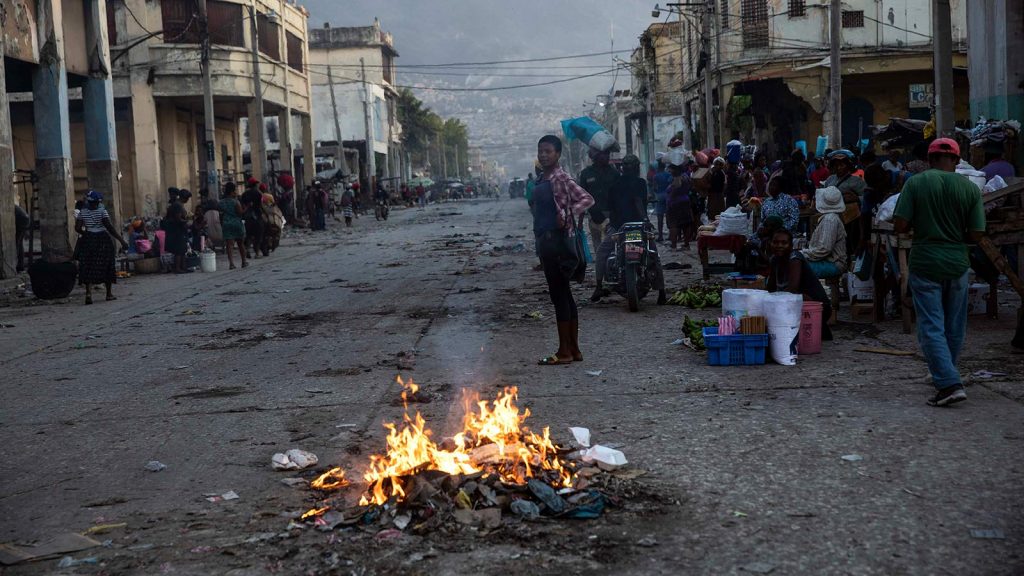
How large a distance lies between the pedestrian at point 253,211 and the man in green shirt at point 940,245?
1886cm

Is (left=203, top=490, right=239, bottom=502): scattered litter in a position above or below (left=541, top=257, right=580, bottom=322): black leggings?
below

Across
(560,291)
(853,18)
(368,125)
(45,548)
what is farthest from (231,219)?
(368,125)

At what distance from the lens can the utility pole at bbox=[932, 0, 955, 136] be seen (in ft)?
48.2

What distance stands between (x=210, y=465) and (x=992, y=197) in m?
6.98

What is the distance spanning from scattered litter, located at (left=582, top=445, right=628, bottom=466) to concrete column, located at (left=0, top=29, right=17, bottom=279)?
1686 cm

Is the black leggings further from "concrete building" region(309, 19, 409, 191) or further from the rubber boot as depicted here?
"concrete building" region(309, 19, 409, 191)

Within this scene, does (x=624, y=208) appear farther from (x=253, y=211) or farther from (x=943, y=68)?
(x=253, y=211)

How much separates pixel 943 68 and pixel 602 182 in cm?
530

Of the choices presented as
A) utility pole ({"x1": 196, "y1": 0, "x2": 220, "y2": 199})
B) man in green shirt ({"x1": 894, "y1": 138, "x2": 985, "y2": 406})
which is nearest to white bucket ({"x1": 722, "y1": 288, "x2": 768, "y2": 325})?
man in green shirt ({"x1": 894, "y1": 138, "x2": 985, "y2": 406})

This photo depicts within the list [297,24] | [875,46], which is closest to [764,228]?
[875,46]

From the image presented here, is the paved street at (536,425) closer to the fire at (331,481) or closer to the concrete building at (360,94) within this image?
the fire at (331,481)

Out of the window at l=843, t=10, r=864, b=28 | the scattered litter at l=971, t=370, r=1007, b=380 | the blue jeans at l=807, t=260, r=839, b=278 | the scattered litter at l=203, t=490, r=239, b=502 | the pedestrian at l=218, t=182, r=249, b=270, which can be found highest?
the window at l=843, t=10, r=864, b=28

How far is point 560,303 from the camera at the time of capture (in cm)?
877

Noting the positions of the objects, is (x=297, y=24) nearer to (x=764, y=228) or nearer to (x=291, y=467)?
(x=764, y=228)
